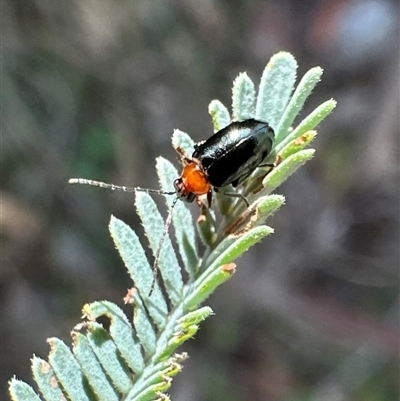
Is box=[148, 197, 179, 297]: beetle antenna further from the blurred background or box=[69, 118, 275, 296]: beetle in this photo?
the blurred background

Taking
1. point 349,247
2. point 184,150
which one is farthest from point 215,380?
point 184,150

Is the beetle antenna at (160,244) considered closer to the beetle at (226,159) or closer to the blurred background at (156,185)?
the beetle at (226,159)

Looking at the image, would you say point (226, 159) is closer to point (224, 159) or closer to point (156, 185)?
point (224, 159)

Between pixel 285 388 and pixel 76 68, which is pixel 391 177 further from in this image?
pixel 76 68

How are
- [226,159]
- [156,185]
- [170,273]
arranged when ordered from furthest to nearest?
[156,185]
[226,159]
[170,273]

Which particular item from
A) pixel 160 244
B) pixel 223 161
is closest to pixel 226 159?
pixel 223 161
